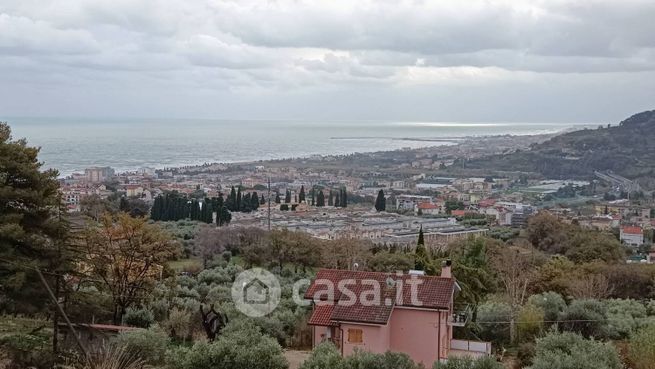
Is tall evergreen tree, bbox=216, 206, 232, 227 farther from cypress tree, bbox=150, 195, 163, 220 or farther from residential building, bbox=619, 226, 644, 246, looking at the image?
residential building, bbox=619, 226, 644, 246

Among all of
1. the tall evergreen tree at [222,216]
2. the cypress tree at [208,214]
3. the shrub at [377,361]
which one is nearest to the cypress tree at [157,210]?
the cypress tree at [208,214]

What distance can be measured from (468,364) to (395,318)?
5.15 metres

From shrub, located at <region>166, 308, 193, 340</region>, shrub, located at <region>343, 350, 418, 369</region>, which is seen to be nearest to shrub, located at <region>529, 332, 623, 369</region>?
shrub, located at <region>343, 350, 418, 369</region>

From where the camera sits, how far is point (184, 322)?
13188 mm

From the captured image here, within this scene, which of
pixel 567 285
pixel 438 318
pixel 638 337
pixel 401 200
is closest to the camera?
pixel 638 337

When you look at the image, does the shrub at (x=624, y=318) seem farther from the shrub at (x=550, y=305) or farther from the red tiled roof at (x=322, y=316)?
the red tiled roof at (x=322, y=316)

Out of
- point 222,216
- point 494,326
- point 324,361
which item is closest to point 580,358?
point 324,361

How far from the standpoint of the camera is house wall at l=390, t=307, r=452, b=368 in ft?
37.2

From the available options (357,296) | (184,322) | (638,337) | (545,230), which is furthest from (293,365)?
(545,230)

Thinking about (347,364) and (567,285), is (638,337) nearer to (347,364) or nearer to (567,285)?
(347,364)

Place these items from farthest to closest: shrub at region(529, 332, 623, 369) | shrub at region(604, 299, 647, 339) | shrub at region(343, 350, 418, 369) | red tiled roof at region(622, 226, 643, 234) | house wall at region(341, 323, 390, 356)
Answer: red tiled roof at region(622, 226, 643, 234)
shrub at region(604, 299, 647, 339)
house wall at region(341, 323, 390, 356)
shrub at region(343, 350, 418, 369)
shrub at region(529, 332, 623, 369)

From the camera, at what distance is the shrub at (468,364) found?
249 inches

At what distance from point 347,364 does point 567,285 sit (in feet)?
46.2

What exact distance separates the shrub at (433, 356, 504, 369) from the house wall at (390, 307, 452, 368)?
16.1 ft
